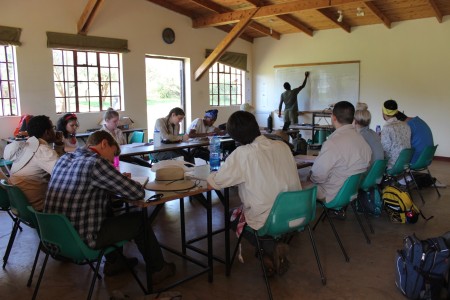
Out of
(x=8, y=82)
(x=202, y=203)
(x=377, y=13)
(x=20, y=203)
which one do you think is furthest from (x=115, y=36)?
(x=202, y=203)

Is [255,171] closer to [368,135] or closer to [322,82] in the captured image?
[368,135]

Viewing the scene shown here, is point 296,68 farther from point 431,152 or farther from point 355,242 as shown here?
point 355,242

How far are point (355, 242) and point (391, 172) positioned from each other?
1.12 metres

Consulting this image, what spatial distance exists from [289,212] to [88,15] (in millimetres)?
5214

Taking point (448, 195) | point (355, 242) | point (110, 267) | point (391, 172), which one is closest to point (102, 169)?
point (110, 267)

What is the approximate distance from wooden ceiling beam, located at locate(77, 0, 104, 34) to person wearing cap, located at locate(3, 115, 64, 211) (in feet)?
12.6

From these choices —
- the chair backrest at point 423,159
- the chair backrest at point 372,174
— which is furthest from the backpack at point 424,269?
the chair backrest at point 423,159

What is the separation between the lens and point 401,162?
4027 mm

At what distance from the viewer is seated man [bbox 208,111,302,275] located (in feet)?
7.64

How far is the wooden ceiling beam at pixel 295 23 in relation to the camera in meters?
7.90

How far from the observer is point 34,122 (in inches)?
112

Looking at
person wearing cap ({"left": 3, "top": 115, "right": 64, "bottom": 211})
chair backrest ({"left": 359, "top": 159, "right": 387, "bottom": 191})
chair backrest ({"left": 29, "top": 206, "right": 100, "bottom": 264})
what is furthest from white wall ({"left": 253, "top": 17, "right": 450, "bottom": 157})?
chair backrest ({"left": 29, "top": 206, "right": 100, "bottom": 264})

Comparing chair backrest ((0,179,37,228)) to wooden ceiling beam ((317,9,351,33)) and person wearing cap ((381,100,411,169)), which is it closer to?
person wearing cap ((381,100,411,169))

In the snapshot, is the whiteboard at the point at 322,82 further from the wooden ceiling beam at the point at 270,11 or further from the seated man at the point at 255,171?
the seated man at the point at 255,171
